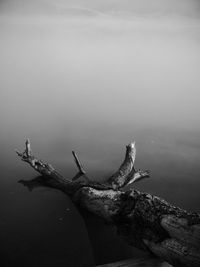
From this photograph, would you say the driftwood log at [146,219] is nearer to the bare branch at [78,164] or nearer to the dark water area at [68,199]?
the dark water area at [68,199]

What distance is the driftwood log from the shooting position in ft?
5.23

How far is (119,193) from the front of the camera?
6.78ft

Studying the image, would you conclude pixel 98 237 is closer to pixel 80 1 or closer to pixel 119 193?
pixel 119 193

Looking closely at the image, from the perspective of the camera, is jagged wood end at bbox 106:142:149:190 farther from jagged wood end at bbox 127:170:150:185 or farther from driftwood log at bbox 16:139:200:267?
driftwood log at bbox 16:139:200:267

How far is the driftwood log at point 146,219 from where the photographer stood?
1.59 metres

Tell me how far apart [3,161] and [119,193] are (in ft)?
4.31

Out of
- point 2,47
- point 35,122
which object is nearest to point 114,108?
point 35,122

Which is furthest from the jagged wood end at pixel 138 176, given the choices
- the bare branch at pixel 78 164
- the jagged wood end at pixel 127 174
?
the bare branch at pixel 78 164

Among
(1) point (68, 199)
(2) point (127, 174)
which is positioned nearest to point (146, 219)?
(1) point (68, 199)

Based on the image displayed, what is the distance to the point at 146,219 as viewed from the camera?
1.79 metres

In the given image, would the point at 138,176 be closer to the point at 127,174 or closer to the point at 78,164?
the point at 127,174

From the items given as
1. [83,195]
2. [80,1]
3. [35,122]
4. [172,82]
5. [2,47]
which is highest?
[80,1]

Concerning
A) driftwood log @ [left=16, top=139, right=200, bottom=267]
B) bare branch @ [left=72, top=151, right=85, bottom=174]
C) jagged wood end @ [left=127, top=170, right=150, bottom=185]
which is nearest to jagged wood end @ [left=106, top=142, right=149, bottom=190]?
jagged wood end @ [left=127, top=170, right=150, bottom=185]

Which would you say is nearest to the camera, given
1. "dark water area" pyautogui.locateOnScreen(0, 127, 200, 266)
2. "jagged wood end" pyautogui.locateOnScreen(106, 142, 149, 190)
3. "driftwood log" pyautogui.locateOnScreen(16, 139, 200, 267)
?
"driftwood log" pyautogui.locateOnScreen(16, 139, 200, 267)
